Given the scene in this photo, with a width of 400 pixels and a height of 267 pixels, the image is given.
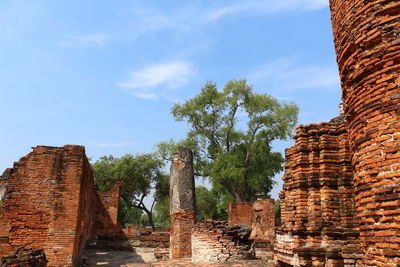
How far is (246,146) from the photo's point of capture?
87.6 feet

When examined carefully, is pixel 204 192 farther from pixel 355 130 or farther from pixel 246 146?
pixel 355 130

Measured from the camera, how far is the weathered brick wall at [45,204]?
29.4 ft

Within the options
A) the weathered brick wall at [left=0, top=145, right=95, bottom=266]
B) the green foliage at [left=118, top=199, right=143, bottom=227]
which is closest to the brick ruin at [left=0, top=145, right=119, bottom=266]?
the weathered brick wall at [left=0, top=145, right=95, bottom=266]

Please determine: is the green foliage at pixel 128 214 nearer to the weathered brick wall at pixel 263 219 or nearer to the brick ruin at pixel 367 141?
the weathered brick wall at pixel 263 219

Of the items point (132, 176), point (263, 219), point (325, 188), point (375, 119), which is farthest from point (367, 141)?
point (132, 176)

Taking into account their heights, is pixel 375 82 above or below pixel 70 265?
above

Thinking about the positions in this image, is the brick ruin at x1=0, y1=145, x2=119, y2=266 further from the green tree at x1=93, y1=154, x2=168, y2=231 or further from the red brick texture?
the green tree at x1=93, y1=154, x2=168, y2=231

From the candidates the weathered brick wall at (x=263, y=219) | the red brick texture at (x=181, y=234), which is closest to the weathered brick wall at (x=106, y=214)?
the weathered brick wall at (x=263, y=219)

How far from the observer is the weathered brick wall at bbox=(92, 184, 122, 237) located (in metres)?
22.6

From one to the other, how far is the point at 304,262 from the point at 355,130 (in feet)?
8.76

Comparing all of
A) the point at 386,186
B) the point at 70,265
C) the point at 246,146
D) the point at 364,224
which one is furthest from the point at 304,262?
the point at 246,146

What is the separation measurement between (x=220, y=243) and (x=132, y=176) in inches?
929

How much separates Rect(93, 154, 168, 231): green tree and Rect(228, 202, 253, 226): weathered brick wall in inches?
520

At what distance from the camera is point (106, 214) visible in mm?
22859
